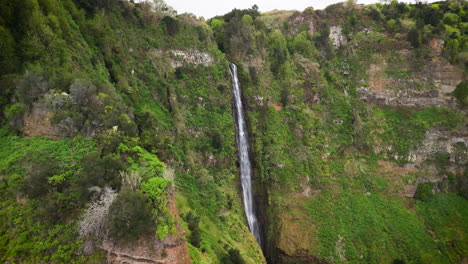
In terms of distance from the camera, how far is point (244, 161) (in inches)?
1081

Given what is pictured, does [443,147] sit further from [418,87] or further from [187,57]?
[187,57]

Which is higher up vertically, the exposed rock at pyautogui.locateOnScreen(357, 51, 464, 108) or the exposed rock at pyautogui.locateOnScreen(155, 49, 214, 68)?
the exposed rock at pyautogui.locateOnScreen(155, 49, 214, 68)

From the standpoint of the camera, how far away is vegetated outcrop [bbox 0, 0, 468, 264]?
1046 centimetres

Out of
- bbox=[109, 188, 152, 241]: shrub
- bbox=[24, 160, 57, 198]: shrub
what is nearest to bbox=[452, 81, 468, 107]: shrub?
bbox=[109, 188, 152, 241]: shrub

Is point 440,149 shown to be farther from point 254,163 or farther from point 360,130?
point 254,163

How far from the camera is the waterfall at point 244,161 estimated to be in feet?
83.2

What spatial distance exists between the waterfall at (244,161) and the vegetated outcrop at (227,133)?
918 millimetres

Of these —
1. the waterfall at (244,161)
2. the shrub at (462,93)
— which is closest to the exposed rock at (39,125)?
the waterfall at (244,161)

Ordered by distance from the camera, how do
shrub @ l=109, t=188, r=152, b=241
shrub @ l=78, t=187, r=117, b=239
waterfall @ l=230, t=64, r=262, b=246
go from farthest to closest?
waterfall @ l=230, t=64, r=262, b=246 → shrub @ l=78, t=187, r=117, b=239 → shrub @ l=109, t=188, r=152, b=241

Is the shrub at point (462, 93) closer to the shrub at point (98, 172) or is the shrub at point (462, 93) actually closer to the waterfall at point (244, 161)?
the waterfall at point (244, 161)

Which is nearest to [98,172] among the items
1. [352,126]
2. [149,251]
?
[149,251]

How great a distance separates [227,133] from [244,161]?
358 centimetres

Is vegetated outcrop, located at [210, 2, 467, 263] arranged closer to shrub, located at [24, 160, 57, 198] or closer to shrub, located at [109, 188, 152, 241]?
shrub, located at [109, 188, 152, 241]

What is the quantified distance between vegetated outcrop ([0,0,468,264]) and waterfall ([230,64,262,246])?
0.92m
